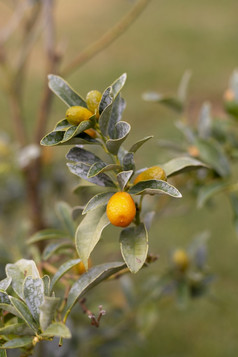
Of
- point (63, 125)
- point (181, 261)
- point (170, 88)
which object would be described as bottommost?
point (170, 88)

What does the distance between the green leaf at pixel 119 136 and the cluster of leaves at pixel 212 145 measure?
31 cm

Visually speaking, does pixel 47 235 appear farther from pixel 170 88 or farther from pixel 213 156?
pixel 170 88

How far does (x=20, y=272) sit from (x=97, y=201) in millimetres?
142

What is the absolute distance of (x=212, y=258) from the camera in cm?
259

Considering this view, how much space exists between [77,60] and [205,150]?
553 millimetres

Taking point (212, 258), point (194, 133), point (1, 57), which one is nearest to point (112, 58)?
point (212, 258)

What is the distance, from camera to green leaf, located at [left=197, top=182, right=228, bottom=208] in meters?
0.87

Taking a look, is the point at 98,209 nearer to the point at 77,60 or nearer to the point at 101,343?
the point at 77,60

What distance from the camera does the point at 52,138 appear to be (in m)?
0.58

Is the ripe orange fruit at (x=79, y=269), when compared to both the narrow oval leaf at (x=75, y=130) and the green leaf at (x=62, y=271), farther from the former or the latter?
the narrow oval leaf at (x=75, y=130)

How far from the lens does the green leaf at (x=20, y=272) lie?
1.98 ft

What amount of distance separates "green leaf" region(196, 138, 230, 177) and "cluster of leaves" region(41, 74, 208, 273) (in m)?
0.23

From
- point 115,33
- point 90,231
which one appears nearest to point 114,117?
point 90,231

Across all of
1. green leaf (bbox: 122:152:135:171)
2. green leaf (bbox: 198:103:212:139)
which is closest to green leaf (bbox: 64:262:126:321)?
green leaf (bbox: 122:152:135:171)
